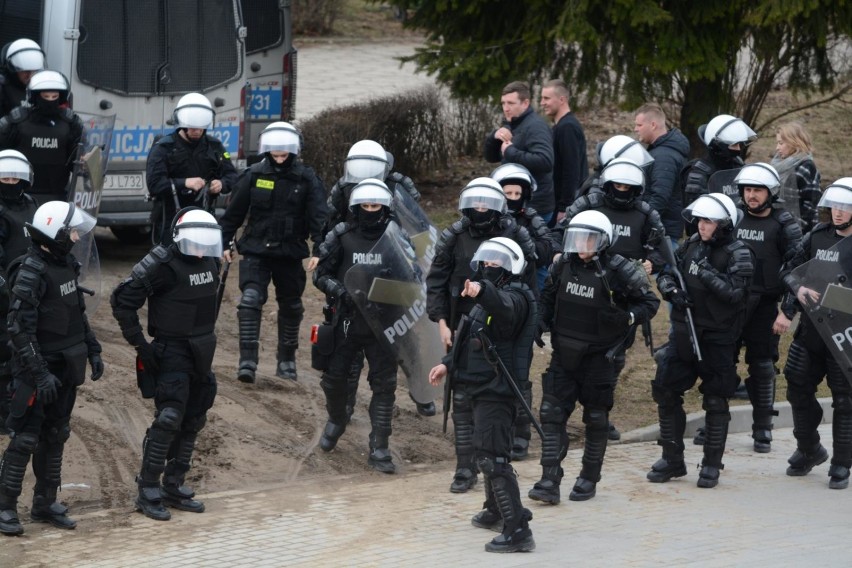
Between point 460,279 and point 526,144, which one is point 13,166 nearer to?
point 460,279

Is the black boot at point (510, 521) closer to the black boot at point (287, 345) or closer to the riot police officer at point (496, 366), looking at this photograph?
the riot police officer at point (496, 366)

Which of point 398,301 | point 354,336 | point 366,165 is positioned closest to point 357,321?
point 354,336

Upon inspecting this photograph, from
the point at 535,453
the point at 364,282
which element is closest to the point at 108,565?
the point at 364,282

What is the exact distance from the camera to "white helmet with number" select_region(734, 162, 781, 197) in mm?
Result: 9430

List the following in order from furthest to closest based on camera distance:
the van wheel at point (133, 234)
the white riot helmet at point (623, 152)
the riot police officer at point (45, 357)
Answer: the van wheel at point (133, 234) → the white riot helmet at point (623, 152) → the riot police officer at point (45, 357)

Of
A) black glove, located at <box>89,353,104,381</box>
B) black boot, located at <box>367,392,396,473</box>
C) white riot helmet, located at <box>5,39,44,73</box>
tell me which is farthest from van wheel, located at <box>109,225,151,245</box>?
black glove, located at <box>89,353,104,381</box>

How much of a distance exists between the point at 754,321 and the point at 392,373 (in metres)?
2.52

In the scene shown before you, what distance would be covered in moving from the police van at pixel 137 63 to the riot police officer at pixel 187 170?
1.93 m

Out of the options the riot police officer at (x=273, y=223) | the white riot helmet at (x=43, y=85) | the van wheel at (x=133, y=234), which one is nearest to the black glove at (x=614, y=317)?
the riot police officer at (x=273, y=223)

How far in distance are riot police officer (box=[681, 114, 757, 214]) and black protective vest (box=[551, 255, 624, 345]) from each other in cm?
222

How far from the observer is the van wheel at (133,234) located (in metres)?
14.7

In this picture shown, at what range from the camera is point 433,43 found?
16.2m

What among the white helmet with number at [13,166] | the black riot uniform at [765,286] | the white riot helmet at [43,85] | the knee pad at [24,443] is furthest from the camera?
the white riot helmet at [43,85]

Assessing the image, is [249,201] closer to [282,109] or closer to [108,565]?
[108,565]
